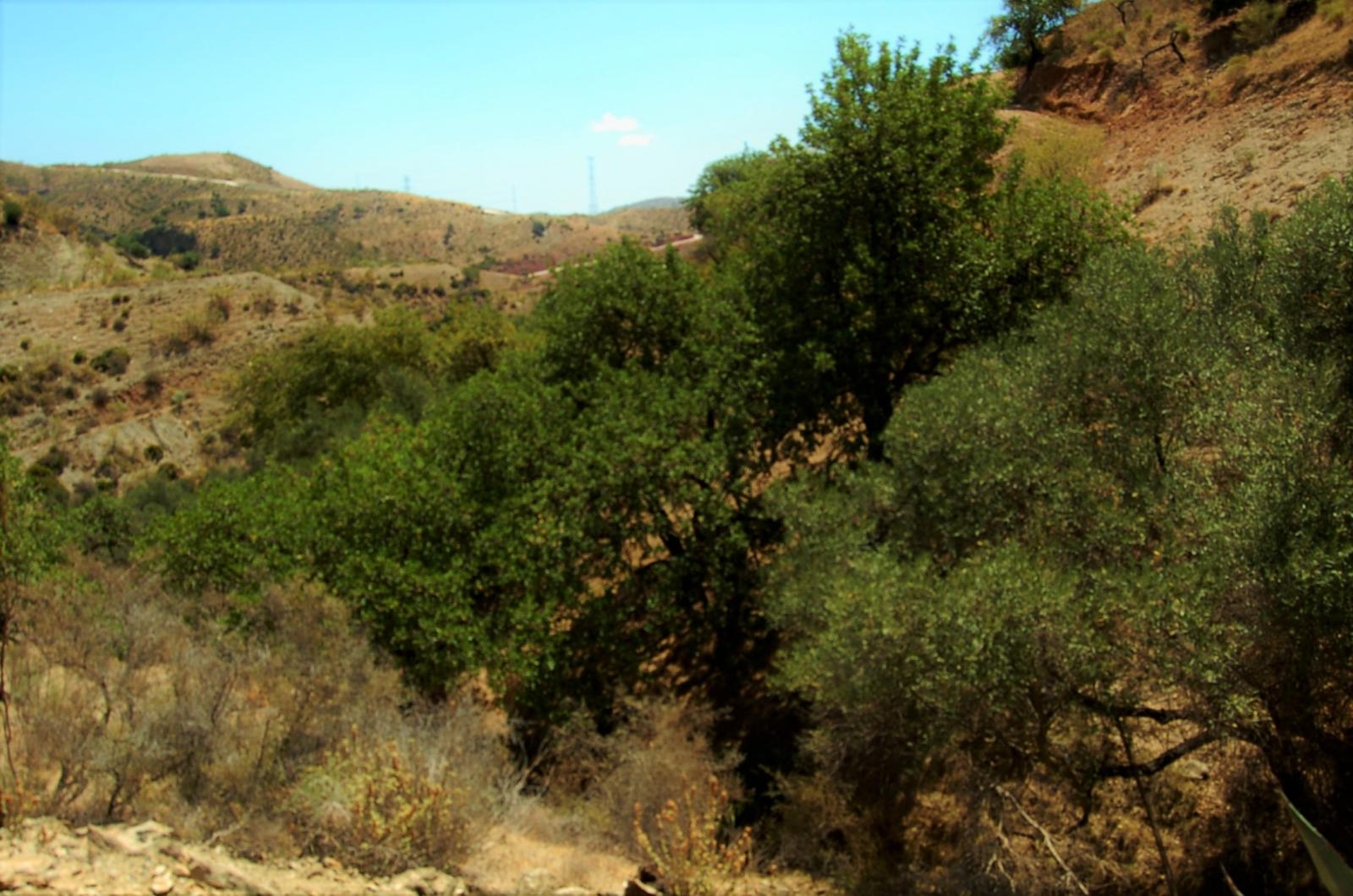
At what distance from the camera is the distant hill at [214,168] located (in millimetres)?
113756

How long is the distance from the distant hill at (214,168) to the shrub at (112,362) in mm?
69449

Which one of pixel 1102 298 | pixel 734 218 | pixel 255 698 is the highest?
pixel 734 218

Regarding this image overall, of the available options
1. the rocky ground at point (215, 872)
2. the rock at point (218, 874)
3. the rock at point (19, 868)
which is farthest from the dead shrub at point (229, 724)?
the rock at point (19, 868)

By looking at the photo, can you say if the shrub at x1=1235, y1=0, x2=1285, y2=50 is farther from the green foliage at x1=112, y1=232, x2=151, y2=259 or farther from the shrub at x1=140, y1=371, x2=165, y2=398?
the green foliage at x1=112, y1=232, x2=151, y2=259

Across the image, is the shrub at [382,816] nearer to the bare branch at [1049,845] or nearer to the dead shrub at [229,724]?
the dead shrub at [229,724]

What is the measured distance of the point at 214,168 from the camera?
397 feet

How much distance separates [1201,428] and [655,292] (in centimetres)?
923

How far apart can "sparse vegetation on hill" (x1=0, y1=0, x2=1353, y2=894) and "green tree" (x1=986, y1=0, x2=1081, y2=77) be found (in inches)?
349

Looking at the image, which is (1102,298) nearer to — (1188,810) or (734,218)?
(1188,810)

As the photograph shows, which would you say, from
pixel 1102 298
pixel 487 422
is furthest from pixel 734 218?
pixel 1102 298

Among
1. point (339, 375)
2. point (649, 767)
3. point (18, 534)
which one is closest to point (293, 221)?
point (339, 375)

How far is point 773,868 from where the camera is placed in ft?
32.3

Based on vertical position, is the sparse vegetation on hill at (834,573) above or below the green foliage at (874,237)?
below

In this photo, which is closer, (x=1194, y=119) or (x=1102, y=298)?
(x=1102, y=298)
